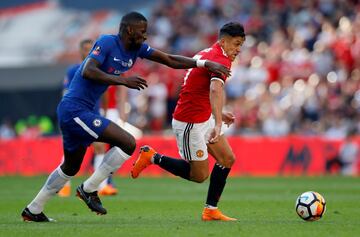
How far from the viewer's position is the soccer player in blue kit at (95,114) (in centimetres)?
1030

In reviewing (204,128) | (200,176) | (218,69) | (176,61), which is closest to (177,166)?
(200,176)

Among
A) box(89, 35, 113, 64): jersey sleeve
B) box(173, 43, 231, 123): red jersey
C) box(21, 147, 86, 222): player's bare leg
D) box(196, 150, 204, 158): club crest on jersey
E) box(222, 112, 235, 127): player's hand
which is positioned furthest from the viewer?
box(222, 112, 235, 127): player's hand

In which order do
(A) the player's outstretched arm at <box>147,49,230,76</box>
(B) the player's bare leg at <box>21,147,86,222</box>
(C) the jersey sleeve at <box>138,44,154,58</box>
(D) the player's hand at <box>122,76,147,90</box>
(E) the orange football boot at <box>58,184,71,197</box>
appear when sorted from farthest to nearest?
1. (E) the orange football boot at <box>58,184,71,197</box>
2. (A) the player's outstretched arm at <box>147,49,230,76</box>
3. (C) the jersey sleeve at <box>138,44,154,58</box>
4. (B) the player's bare leg at <box>21,147,86,222</box>
5. (D) the player's hand at <box>122,76,147,90</box>

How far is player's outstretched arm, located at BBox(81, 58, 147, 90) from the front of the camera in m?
9.98

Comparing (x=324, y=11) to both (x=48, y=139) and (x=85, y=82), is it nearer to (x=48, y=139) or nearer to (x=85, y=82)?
(x=48, y=139)

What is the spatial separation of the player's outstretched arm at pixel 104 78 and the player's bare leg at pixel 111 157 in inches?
22.3

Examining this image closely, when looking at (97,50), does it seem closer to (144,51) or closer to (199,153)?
(144,51)

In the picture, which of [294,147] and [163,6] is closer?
[294,147]

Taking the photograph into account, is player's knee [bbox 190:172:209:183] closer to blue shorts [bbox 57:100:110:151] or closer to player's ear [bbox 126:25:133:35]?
blue shorts [bbox 57:100:110:151]

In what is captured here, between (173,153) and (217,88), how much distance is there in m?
12.8

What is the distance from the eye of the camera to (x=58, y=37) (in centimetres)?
2883

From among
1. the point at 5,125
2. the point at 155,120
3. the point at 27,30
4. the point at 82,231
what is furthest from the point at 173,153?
the point at 82,231

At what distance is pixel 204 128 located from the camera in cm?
1153

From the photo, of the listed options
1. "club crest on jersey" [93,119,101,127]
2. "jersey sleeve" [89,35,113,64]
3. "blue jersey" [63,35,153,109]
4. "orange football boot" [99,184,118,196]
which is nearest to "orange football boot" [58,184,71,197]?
"orange football boot" [99,184,118,196]
